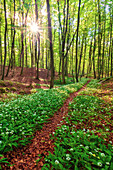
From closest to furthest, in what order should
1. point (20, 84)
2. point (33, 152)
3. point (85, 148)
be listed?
point (85, 148)
point (33, 152)
point (20, 84)

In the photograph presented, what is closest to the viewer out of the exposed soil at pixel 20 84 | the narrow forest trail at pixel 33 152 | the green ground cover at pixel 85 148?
the green ground cover at pixel 85 148

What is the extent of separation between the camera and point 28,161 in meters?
2.89

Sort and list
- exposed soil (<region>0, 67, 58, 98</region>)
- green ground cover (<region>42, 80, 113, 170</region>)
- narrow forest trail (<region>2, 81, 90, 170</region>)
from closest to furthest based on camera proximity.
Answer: green ground cover (<region>42, 80, 113, 170</region>) → narrow forest trail (<region>2, 81, 90, 170</region>) → exposed soil (<region>0, 67, 58, 98</region>)

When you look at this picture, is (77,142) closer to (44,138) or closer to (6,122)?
(44,138)

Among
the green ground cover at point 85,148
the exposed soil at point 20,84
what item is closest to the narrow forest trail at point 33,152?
the green ground cover at point 85,148

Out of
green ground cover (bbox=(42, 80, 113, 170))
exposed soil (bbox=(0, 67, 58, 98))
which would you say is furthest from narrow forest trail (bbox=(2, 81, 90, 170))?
exposed soil (bbox=(0, 67, 58, 98))

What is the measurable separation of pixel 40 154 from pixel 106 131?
2991 mm

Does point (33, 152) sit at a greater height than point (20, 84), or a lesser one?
lesser

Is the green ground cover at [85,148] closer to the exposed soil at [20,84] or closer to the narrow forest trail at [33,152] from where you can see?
the narrow forest trail at [33,152]

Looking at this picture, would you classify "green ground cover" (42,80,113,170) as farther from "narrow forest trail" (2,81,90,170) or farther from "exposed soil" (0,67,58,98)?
"exposed soil" (0,67,58,98)

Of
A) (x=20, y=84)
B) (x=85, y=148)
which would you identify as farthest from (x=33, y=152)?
(x=20, y=84)

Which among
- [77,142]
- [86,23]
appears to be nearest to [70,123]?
[77,142]

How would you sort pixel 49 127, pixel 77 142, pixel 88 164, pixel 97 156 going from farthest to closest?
pixel 49 127 < pixel 77 142 < pixel 97 156 < pixel 88 164

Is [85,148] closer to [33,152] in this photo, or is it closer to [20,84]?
[33,152]
